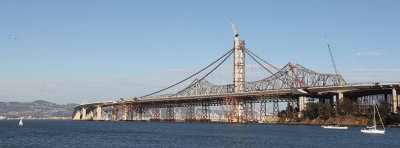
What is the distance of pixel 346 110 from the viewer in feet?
385

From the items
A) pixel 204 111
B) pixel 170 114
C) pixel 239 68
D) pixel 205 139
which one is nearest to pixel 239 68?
pixel 239 68

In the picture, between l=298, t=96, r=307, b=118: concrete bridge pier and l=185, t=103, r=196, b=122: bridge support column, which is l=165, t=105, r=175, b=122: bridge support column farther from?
l=298, t=96, r=307, b=118: concrete bridge pier

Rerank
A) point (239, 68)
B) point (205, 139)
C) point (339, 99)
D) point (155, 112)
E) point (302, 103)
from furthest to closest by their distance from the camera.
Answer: point (155, 112) → point (239, 68) → point (302, 103) → point (339, 99) → point (205, 139)

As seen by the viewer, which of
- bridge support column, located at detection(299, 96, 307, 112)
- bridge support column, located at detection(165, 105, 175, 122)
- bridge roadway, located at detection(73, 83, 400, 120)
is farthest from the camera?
bridge support column, located at detection(165, 105, 175, 122)

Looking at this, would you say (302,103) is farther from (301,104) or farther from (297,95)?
(297,95)

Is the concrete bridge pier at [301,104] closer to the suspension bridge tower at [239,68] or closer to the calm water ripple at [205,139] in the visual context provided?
the suspension bridge tower at [239,68]

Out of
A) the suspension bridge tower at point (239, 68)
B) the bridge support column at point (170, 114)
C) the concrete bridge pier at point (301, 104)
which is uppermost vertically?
the suspension bridge tower at point (239, 68)

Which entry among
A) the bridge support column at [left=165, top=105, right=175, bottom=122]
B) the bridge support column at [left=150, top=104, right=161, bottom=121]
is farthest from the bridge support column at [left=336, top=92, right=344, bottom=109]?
the bridge support column at [left=150, top=104, right=161, bottom=121]

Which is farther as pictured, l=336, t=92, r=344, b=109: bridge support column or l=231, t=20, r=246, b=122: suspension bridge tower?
l=231, t=20, r=246, b=122: suspension bridge tower

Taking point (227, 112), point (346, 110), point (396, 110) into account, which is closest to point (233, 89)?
point (227, 112)

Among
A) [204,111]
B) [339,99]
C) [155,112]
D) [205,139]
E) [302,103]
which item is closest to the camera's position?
[205,139]

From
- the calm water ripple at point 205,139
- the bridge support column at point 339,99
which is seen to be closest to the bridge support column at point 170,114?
the bridge support column at point 339,99

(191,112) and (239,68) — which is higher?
(239,68)

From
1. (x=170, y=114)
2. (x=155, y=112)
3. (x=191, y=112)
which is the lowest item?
(x=170, y=114)
